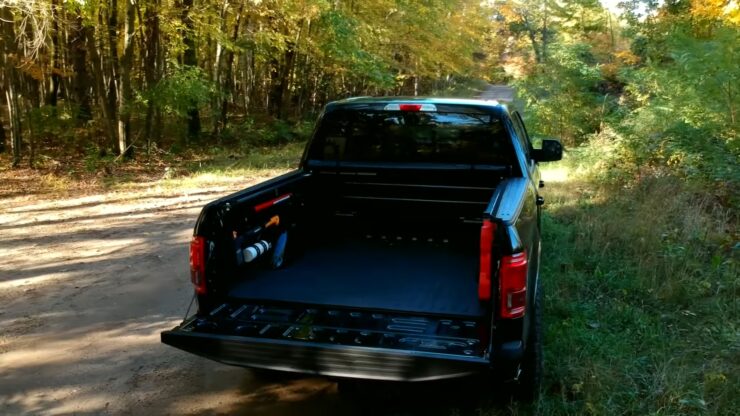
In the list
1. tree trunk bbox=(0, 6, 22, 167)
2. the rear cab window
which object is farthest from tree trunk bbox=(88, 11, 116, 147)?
the rear cab window

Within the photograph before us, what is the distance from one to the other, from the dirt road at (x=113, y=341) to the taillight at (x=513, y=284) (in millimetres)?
563

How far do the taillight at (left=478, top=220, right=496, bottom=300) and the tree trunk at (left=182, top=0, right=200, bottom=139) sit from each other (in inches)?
624

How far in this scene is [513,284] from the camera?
2973 millimetres

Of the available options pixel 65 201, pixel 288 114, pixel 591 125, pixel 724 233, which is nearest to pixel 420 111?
pixel 724 233

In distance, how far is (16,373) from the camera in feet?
14.0

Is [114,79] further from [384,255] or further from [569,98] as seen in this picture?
[384,255]

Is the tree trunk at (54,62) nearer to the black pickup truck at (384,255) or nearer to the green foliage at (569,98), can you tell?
the green foliage at (569,98)

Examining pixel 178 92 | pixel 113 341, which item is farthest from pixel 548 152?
pixel 178 92

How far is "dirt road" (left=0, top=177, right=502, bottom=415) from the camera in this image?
151 inches

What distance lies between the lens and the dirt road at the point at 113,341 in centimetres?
384

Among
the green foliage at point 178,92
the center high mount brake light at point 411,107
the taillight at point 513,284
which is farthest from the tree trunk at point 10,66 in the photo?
the taillight at point 513,284

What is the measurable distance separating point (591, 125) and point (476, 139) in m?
12.8

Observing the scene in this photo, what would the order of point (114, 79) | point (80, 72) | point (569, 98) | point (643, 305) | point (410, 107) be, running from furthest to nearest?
point (80, 72) → point (114, 79) → point (569, 98) → point (643, 305) → point (410, 107)

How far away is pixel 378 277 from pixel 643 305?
8.84 feet
